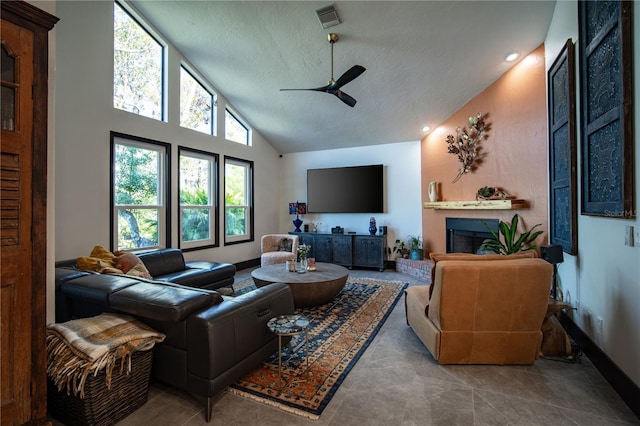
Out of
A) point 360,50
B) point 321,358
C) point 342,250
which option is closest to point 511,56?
point 360,50

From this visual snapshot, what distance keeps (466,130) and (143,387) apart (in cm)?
545

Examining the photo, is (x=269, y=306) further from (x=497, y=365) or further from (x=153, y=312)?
(x=497, y=365)

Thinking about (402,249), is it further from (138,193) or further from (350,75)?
(138,193)

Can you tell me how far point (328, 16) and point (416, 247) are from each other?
4.23 metres

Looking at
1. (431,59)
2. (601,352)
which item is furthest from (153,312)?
(431,59)

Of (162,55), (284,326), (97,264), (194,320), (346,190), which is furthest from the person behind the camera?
(346,190)

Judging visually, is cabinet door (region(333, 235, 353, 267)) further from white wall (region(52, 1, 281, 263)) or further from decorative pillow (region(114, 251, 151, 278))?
white wall (region(52, 1, 281, 263))

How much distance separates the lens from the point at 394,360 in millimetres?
2414

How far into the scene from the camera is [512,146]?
13.5 ft

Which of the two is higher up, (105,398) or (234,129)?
(234,129)

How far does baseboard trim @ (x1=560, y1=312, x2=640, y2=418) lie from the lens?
1.77 m

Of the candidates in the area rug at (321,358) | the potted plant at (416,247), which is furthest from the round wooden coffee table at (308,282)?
the potted plant at (416,247)

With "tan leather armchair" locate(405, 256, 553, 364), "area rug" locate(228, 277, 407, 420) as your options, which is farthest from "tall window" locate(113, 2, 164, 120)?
"tan leather armchair" locate(405, 256, 553, 364)

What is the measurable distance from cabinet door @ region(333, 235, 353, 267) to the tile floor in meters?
3.69
